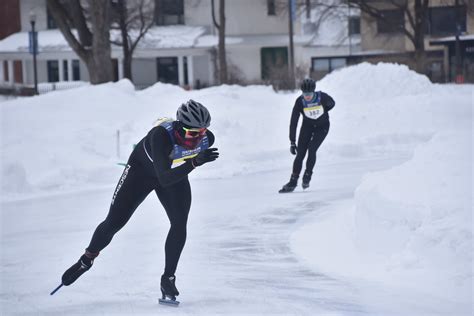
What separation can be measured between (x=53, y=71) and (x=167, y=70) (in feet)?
22.5

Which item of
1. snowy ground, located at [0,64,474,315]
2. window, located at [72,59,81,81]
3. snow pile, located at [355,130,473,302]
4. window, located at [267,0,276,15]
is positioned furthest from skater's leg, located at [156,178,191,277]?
window, located at [72,59,81,81]

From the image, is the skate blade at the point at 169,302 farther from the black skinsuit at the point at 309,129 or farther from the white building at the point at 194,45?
the white building at the point at 194,45

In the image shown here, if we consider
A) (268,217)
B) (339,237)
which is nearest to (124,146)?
(268,217)

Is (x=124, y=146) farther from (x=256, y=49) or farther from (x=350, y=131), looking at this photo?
(x=256, y=49)

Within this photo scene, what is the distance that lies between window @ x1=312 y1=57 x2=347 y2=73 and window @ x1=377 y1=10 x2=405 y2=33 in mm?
2770

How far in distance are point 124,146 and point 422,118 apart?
7.19 metres

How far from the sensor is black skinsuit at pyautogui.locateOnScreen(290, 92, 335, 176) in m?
13.2

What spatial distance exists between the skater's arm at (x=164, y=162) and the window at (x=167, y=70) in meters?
46.0

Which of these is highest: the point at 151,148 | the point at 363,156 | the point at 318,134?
the point at 151,148

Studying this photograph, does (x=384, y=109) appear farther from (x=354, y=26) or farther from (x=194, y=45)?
(x=354, y=26)

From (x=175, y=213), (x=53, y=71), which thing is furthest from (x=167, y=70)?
(x=175, y=213)

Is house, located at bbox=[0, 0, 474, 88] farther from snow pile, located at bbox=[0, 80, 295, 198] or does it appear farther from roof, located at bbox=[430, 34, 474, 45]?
snow pile, located at bbox=[0, 80, 295, 198]

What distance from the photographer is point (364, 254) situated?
Answer: 340 inches

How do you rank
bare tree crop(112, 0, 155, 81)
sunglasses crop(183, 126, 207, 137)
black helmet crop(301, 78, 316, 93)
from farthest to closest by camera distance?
bare tree crop(112, 0, 155, 81), black helmet crop(301, 78, 316, 93), sunglasses crop(183, 126, 207, 137)
